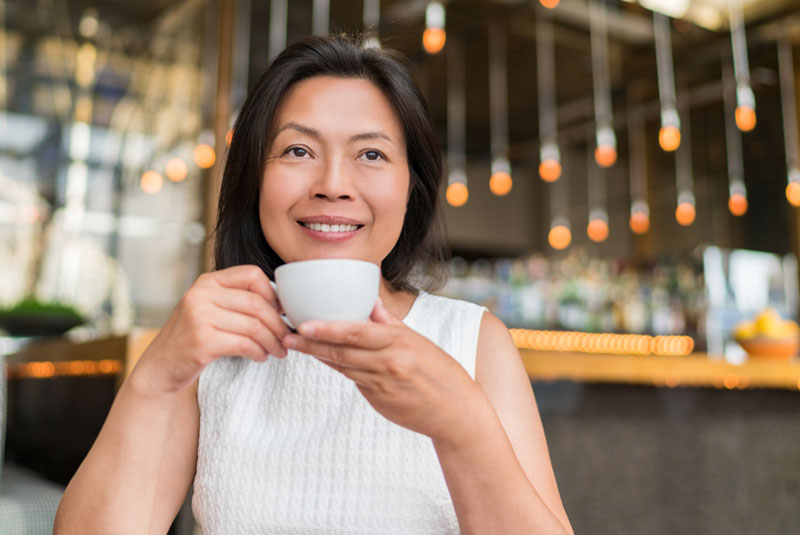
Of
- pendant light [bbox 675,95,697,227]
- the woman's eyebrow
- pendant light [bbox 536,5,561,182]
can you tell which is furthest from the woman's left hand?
pendant light [bbox 675,95,697,227]

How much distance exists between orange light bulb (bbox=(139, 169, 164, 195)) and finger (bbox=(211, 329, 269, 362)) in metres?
5.04

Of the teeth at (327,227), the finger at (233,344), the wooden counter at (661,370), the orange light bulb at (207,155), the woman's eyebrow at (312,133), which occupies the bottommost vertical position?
the wooden counter at (661,370)

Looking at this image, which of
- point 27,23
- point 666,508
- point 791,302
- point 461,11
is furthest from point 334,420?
point 791,302

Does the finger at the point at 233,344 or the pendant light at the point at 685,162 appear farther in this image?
the pendant light at the point at 685,162

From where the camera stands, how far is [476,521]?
71 centimetres

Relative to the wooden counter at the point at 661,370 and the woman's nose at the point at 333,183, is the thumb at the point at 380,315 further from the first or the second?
the wooden counter at the point at 661,370

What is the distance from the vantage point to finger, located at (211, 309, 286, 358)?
64 centimetres

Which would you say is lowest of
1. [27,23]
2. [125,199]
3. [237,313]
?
[237,313]

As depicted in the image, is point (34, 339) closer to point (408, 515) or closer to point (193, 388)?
point (193, 388)

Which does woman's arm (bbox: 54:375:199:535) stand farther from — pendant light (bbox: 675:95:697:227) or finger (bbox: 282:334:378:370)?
pendant light (bbox: 675:95:697:227)

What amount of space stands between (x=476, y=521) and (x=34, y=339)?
7.57 feet

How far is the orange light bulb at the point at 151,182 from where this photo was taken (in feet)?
17.6

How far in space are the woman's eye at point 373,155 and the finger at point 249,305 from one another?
0.31 meters

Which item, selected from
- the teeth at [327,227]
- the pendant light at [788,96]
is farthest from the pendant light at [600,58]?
the teeth at [327,227]
